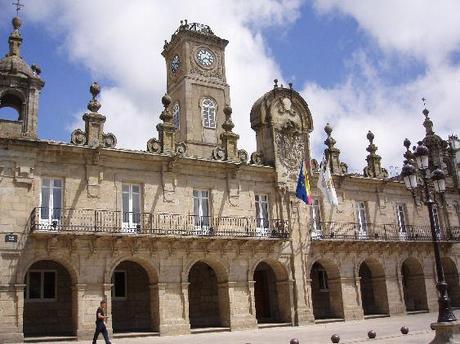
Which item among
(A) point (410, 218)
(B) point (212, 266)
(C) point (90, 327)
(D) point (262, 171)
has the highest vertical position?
(D) point (262, 171)

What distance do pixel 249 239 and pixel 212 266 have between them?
1.96 meters

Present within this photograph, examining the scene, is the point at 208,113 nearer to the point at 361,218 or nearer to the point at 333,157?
the point at 333,157

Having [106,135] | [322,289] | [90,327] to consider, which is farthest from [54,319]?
[322,289]

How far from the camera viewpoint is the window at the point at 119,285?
20.3 m

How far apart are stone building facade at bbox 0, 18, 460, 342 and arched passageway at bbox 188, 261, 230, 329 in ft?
0.19

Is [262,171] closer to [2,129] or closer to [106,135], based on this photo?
[106,135]

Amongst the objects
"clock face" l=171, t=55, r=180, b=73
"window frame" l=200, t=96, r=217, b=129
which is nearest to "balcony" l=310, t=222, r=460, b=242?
"window frame" l=200, t=96, r=217, b=129

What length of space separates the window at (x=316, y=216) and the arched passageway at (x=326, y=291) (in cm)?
167

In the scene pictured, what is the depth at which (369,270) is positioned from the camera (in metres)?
27.3

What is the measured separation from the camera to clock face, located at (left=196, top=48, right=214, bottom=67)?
31.4m

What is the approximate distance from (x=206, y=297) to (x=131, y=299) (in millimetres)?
3456

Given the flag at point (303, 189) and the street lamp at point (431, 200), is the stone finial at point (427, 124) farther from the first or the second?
the street lamp at point (431, 200)

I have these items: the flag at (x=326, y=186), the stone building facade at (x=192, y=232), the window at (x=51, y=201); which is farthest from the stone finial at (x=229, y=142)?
the window at (x=51, y=201)

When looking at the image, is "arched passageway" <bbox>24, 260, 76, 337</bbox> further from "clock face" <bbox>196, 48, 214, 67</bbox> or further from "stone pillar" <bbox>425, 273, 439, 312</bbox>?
"stone pillar" <bbox>425, 273, 439, 312</bbox>
